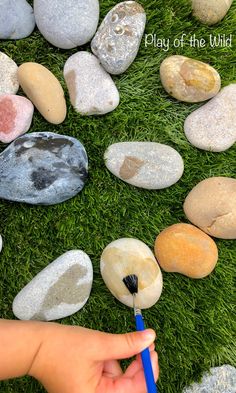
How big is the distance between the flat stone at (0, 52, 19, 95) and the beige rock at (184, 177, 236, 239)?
68 cm

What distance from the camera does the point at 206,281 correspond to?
1694mm

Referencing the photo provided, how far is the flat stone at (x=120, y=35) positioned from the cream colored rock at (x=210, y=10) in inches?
7.3

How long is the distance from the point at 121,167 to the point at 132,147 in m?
0.07

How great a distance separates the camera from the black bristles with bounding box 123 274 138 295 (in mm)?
1584

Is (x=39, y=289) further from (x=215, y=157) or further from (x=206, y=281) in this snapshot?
(x=215, y=157)

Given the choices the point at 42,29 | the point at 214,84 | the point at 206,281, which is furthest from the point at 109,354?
the point at 42,29

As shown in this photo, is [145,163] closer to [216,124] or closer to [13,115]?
[216,124]

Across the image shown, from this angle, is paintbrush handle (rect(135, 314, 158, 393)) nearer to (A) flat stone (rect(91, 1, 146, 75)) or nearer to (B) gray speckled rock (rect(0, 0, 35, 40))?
(A) flat stone (rect(91, 1, 146, 75))

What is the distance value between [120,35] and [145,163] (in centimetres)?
41

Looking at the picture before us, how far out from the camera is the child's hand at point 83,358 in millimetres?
1368

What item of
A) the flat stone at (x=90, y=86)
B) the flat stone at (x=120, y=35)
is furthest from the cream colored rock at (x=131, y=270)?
the flat stone at (x=120, y=35)

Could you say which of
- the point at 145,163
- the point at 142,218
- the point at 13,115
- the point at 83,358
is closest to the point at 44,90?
the point at 13,115

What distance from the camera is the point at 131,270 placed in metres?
1.61

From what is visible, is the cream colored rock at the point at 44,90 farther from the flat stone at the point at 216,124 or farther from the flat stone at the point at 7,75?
the flat stone at the point at 216,124
